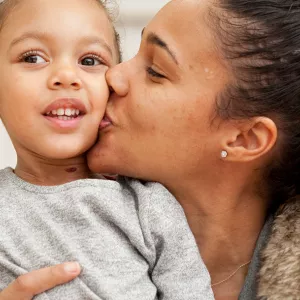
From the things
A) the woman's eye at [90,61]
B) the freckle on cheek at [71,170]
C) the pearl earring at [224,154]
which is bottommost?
the freckle on cheek at [71,170]

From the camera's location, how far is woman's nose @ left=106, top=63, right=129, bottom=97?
56.2 inches

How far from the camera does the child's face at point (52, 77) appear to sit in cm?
137

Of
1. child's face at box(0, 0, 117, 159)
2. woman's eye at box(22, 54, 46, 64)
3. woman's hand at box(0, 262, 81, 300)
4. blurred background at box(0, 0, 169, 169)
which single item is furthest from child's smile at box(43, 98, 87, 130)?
blurred background at box(0, 0, 169, 169)

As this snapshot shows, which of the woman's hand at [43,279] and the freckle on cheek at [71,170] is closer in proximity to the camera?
the woman's hand at [43,279]

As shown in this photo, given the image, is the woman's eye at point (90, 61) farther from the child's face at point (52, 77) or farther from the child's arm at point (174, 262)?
the child's arm at point (174, 262)

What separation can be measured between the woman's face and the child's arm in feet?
0.39

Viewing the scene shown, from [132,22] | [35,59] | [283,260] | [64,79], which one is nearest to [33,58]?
[35,59]

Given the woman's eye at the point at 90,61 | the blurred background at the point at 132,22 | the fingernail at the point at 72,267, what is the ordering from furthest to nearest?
the blurred background at the point at 132,22
the woman's eye at the point at 90,61
the fingernail at the point at 72,267

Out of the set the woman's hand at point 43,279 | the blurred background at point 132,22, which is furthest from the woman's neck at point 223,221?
the blurred background at point 132,22

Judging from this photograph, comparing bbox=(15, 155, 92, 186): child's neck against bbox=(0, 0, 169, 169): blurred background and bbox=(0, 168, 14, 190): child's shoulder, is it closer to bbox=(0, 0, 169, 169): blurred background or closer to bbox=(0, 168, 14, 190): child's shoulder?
bbox=(0, 168, 14, 190): child's shoulder

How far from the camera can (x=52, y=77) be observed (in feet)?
4.49

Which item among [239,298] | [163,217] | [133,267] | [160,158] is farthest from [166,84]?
[239,298]

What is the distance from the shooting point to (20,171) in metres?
1.53

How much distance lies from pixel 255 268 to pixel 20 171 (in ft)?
2.13
